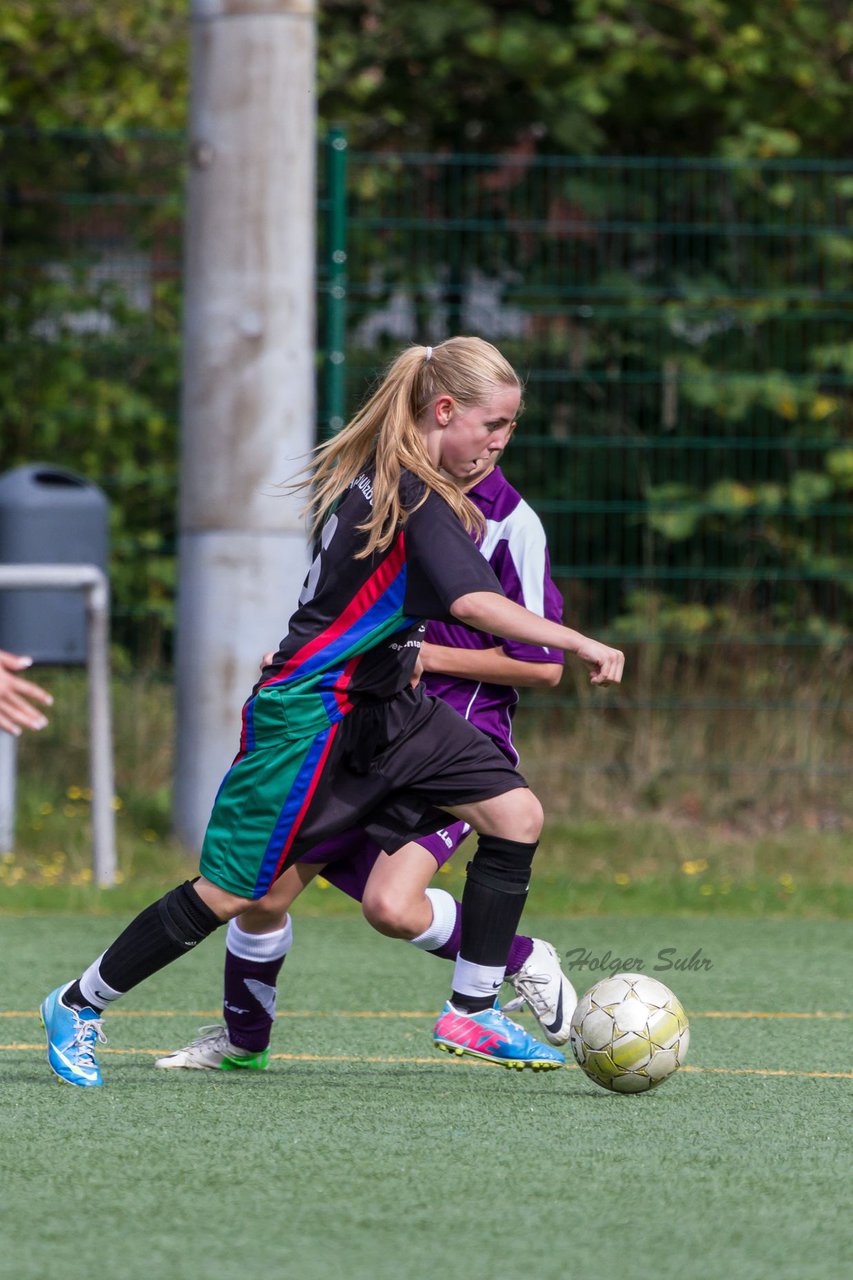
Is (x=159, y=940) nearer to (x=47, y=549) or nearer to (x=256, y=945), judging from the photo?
(x=256, y=945)

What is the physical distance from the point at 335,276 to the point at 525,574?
3778 mm

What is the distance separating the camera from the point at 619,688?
8797mm

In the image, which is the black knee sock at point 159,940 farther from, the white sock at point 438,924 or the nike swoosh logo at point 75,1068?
the white sock at point 438,924

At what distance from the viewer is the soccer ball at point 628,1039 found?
159 inches

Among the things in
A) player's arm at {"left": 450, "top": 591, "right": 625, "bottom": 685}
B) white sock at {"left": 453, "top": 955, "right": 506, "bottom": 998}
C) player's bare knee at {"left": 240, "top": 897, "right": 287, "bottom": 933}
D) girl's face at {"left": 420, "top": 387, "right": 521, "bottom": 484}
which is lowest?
white sock at {"left": 453, "top": 955, "right": 506, "bottom": 998}

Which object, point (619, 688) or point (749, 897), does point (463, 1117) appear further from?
point (619, 688)

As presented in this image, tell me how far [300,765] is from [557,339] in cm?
504

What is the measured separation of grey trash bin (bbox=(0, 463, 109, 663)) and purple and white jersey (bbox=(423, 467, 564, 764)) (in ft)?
10.2

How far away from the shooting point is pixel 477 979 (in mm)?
4219

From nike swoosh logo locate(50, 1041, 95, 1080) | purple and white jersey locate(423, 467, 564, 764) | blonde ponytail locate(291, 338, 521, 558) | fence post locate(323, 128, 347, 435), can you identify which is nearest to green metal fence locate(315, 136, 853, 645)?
fence post locate(323, 128, 347, 435)

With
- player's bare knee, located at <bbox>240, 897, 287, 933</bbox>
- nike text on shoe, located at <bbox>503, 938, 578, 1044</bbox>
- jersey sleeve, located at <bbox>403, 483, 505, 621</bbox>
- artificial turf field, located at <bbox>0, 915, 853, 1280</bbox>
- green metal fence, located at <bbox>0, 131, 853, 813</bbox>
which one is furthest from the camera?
green metal fence, located at <bbox>0, 131, 853, 813</bbox>

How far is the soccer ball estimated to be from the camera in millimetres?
4051

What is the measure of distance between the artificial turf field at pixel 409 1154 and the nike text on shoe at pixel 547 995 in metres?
0.11

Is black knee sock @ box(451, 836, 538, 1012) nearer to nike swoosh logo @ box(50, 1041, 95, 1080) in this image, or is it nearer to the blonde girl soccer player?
the blonde girl soccer player
